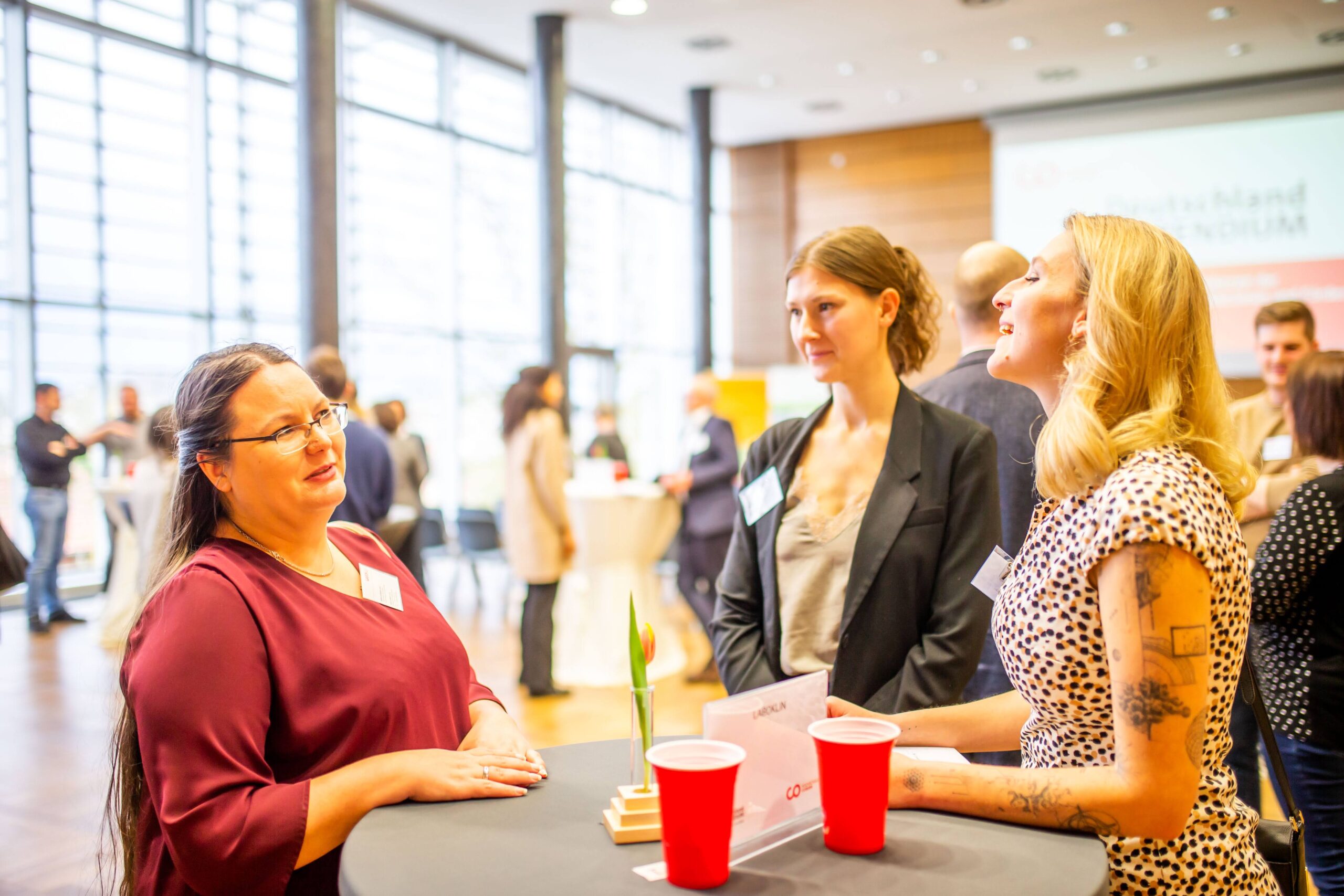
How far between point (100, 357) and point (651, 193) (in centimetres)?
640

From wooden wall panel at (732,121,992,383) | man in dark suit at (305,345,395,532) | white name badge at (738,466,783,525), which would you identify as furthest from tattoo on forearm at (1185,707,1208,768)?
wooden wall panel at (732,121,992,383)

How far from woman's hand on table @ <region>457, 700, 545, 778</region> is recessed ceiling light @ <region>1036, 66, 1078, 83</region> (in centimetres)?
985

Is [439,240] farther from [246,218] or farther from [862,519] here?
A: [862,519]

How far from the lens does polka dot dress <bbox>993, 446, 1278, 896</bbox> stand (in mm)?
1062

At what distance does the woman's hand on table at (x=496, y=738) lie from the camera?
4.44 ft

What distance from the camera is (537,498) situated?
4906mm

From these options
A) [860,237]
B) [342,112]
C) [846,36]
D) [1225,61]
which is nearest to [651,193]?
[846,36]

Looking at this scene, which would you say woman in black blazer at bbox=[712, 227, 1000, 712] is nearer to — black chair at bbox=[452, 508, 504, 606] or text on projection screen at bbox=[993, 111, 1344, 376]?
black chair at bbox=[452, 508, 504, 606]

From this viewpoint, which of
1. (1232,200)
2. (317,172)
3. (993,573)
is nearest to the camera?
(993,573)

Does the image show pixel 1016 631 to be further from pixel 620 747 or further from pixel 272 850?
pixel 272 850

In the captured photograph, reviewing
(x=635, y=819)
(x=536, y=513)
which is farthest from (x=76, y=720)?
(x=635, y=819)

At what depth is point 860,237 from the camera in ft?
6.02

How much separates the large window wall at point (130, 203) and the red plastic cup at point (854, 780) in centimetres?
641

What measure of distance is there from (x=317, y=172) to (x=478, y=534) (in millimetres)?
2653
